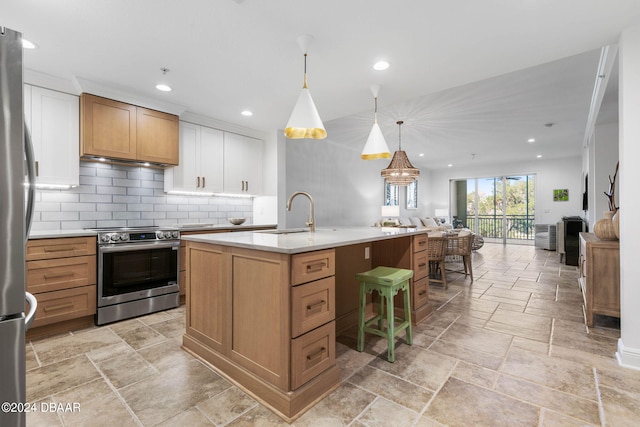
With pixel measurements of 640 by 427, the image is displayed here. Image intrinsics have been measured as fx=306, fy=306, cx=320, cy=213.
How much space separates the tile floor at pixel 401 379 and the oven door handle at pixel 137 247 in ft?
2.39

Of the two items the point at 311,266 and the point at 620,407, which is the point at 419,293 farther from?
the point at 311,266

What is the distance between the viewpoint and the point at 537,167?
9008 millimetres

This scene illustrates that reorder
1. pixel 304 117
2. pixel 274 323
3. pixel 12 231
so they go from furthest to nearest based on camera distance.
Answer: pixel 304 117
pixel 274 323
pixel 12 231

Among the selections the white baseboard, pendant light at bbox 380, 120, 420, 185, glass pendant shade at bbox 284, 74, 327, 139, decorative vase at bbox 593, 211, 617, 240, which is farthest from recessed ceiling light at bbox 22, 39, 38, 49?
decorative vase at bbox 593, 211, 617, 240

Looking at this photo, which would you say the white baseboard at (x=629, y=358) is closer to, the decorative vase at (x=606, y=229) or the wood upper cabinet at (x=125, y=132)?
the decorative vase at (x=606, y=229)

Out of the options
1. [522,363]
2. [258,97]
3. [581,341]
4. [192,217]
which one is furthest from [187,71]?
[581,341]

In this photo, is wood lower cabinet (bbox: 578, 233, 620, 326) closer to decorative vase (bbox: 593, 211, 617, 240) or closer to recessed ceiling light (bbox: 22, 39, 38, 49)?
decorative vase (bbox: 593, 211, 617, 240)

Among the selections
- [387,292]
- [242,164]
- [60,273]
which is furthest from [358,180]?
[60,273]

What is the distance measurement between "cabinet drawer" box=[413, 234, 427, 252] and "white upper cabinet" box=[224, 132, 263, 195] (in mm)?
2785

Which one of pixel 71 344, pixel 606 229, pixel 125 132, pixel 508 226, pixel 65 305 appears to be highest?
pixel 125 132

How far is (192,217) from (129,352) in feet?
7.52

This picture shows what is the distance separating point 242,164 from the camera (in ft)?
15.4

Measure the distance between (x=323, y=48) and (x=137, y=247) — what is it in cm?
263

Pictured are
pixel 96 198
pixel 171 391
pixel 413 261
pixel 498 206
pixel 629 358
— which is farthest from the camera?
pixel 498 206
